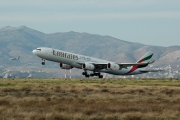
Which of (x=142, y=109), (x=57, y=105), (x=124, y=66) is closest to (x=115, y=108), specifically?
(x=142, y=109)

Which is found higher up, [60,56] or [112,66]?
[60,56]

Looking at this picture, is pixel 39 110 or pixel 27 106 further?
pixel 27 106

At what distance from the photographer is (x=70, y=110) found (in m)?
36.4

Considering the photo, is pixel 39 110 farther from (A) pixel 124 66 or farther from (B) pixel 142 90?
(A) pixel 124 66

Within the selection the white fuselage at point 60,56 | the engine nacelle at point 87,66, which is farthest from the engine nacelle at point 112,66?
the white fuselage at point 60,56

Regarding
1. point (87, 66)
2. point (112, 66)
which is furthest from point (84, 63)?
point (112, 66)

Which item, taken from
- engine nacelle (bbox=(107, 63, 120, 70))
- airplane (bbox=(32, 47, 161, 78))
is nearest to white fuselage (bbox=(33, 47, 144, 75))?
airplane (bbox=(32, 47, 161, 78))

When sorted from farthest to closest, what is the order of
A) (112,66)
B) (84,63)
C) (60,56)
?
(112,66), (84,63), (60,56)

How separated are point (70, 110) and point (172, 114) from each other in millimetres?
7314

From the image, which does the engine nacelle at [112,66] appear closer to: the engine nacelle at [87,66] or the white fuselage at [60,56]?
the engine nacelle at [87,66]

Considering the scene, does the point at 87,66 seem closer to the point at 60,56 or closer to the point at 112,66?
the point at 112,66

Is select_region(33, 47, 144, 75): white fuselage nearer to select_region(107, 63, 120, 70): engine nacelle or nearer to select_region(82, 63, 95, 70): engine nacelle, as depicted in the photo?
select_region(82, 63, 95, 70): engine nacelle

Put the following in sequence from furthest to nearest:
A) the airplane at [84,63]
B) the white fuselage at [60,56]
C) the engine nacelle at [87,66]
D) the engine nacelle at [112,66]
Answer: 1. the engine nacelle at [112,66]
2. the engine nacelle at [87,66]
3. the airplane at [84,63]
4. the white fuselage at [60,56]

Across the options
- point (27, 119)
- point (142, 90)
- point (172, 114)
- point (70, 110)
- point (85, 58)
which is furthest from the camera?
point (85, 58)
